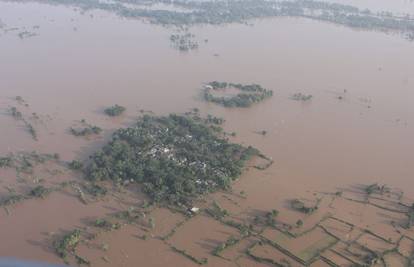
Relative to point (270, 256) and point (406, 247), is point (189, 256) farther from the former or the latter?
point (406, 247)

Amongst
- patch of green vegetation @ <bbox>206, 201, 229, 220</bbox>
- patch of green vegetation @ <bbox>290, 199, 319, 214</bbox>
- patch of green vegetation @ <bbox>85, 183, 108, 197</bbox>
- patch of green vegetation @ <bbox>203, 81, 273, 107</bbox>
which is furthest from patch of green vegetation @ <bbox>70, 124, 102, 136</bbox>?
patch of green vegetation @ <bbox>290, 199, 319, 214</bbox>

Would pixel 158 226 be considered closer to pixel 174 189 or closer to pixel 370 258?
pixel 174 189

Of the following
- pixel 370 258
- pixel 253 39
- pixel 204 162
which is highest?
pixel 253 39

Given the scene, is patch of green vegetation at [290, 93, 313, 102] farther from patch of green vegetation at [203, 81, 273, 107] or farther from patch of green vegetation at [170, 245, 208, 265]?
patch of green vegetation at [170, 245, 208, 265]

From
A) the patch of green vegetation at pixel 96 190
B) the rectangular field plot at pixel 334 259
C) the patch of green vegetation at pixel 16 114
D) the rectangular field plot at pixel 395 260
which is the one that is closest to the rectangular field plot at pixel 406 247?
the rectangular field plot at pixel 395 260

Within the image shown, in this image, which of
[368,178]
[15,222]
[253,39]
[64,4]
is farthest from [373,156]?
[64,4]

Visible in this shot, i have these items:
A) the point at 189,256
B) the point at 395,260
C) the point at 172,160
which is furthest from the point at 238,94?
the point at 395,260
